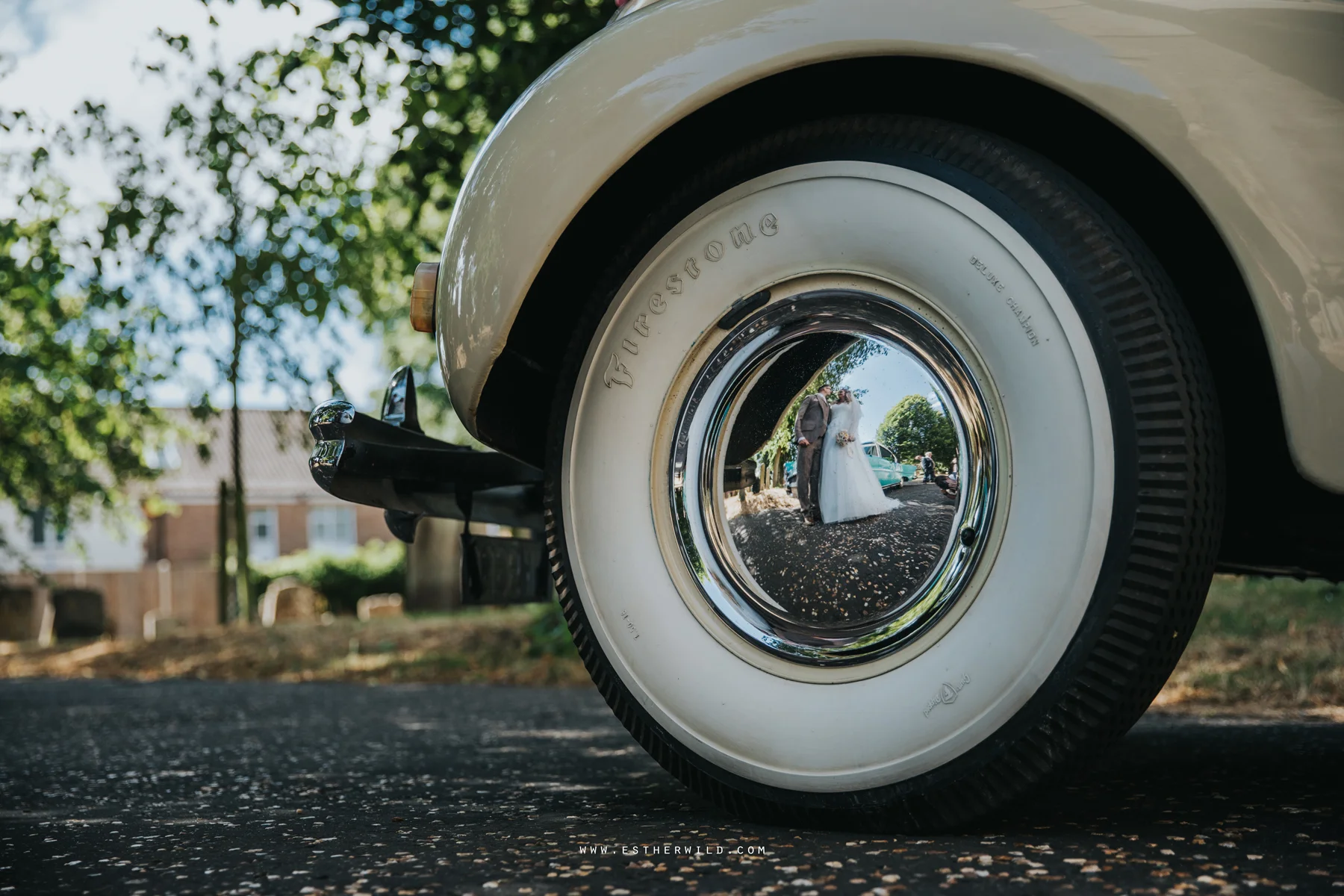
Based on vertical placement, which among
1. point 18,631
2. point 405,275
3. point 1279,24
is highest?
point 405,275

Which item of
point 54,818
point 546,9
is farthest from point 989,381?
point 546,9

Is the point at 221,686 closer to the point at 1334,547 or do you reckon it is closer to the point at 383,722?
the point at 383,722

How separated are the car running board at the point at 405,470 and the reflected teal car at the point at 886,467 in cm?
71

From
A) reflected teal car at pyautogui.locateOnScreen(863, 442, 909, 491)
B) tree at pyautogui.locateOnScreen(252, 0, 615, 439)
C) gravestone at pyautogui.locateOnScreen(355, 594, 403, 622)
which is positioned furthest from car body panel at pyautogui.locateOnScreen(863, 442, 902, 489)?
gravestone at pyautogui.locateOnScreen(355, 594, 403, 622)

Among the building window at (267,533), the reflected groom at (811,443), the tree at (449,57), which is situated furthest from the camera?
the building window at (267,533)

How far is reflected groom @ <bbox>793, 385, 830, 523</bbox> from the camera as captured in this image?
4.53 ft

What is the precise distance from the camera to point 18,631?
1317 cm

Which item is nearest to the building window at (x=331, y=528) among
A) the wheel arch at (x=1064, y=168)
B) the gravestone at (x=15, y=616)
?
the gravestone at (x=15, y=616)

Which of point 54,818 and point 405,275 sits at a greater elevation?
point 405,275

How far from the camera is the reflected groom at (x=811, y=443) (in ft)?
4.53

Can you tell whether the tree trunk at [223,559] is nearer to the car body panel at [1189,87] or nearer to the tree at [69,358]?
the tree at [69,358]

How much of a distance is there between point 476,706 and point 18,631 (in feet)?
40.2

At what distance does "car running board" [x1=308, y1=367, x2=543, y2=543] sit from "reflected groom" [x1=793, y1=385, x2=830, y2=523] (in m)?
0.61

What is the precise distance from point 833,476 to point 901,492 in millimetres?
100
